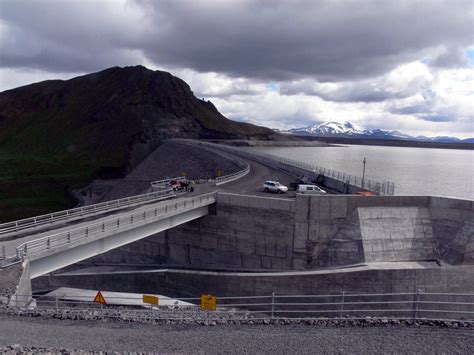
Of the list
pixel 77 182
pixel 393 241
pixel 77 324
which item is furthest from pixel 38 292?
pixel 77 182

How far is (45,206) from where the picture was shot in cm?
6788

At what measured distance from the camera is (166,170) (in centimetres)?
7806

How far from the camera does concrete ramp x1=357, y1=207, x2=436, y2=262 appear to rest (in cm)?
2523

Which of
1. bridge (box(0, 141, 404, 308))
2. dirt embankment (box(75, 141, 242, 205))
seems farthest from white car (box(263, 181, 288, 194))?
dirt embankment (box(75, 141, 242, 205))

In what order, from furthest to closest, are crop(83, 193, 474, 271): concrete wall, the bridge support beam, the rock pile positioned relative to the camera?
crop(83, 193, 474, 271): concrete wall, the bridge support beam, the rock pile

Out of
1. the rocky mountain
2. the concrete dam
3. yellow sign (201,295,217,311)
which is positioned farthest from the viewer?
the rocky mountain

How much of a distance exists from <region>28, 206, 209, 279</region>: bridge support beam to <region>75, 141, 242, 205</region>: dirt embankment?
106 ft

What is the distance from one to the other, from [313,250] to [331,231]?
5.93 ft

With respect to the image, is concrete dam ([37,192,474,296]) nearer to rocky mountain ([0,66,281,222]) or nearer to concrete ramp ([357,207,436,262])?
concrete ramp ([357,207,436,262])

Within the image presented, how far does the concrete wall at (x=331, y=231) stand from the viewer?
25.1 meters

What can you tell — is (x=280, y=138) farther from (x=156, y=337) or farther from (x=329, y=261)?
(x=156, y=337)

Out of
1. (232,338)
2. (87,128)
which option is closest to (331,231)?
(232,338)

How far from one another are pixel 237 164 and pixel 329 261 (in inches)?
1327

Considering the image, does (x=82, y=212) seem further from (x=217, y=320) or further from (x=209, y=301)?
(x=217, y=320)
